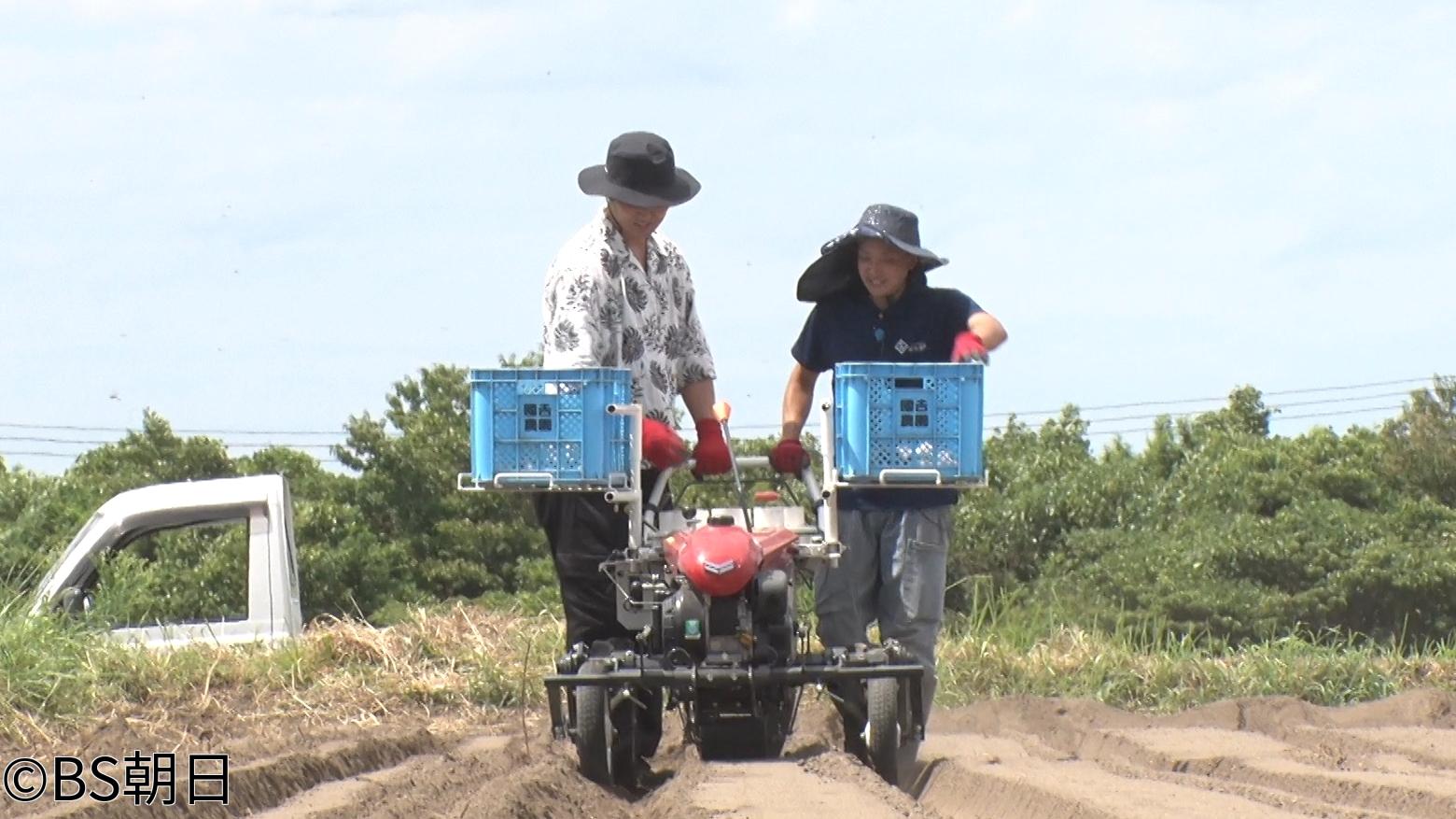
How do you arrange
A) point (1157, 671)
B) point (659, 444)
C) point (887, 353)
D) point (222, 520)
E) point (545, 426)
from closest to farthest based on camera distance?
point (545, 426), point (659, 444), point (887, 353), point (1157, 671), point (222, 520)

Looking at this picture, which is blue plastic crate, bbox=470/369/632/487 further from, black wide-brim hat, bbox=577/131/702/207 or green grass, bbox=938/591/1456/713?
green grass, bbox=938/591/1456/713

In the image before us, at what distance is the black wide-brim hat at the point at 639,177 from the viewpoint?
21.3 ft

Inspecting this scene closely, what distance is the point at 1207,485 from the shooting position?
13023 mm

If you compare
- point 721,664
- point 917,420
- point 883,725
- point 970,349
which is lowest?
point 883,725

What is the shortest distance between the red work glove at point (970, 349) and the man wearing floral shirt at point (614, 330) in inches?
32.8

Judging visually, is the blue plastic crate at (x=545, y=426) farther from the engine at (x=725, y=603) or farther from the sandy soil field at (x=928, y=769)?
the sandy soil field at (x=928, y=769)

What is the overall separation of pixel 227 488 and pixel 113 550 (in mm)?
653

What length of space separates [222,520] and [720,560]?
4.41 m

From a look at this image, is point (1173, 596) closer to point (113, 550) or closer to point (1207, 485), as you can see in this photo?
point (1207, 485)

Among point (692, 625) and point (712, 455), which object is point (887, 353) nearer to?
point (712, 455)

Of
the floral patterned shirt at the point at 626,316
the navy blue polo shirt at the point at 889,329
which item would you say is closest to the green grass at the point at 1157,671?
the navy blue polo shirt at the point at 889,329

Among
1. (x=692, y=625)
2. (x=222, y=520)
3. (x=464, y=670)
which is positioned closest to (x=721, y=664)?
(x=692, y=625)

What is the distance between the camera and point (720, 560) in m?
5.66

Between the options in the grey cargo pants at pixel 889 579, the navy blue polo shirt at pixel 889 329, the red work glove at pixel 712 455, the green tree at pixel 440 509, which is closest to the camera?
the red work glove at pixel 712 455
